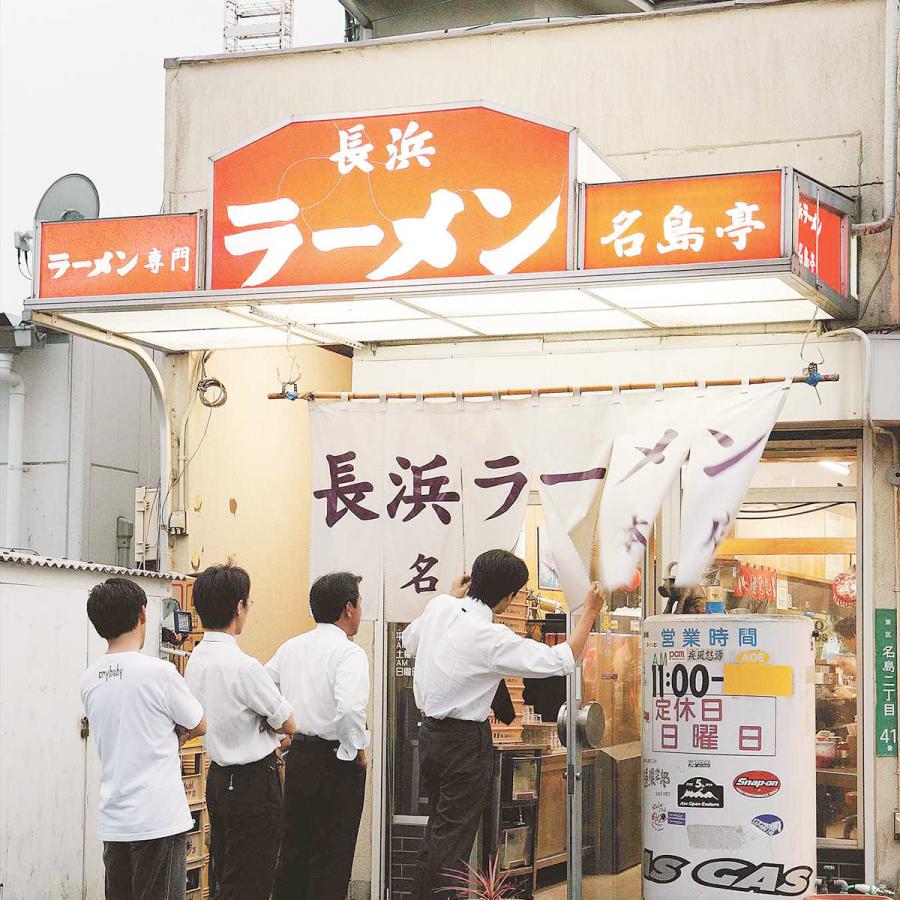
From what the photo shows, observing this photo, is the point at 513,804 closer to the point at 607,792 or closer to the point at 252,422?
the point at 607,792

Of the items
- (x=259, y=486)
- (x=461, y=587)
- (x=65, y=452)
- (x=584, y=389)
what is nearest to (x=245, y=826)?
(x=461, y=587)

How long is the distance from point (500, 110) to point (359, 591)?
2927 mm

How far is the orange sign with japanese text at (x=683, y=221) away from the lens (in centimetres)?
750

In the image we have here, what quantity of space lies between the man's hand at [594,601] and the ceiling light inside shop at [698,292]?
169cm

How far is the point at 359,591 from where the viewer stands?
8391mm

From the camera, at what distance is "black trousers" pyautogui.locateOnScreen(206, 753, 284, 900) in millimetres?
7383

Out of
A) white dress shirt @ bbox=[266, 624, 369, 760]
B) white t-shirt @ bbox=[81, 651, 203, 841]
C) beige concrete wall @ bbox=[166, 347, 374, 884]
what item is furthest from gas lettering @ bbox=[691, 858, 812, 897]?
white t-shirt @ bbox=[81, 651, 203, 841]

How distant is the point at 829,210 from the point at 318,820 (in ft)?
15.2

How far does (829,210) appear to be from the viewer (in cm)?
834

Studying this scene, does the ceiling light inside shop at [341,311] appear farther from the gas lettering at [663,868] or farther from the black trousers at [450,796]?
the gas lettering at [663,868]

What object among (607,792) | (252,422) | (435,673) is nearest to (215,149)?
(252,422)

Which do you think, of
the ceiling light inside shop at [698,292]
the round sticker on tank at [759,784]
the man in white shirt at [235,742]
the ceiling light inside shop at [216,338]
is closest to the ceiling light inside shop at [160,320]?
the ceiling light inside shop at [216,338]

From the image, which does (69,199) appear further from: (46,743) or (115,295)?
(46,743)

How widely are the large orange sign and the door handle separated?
2652 mm
